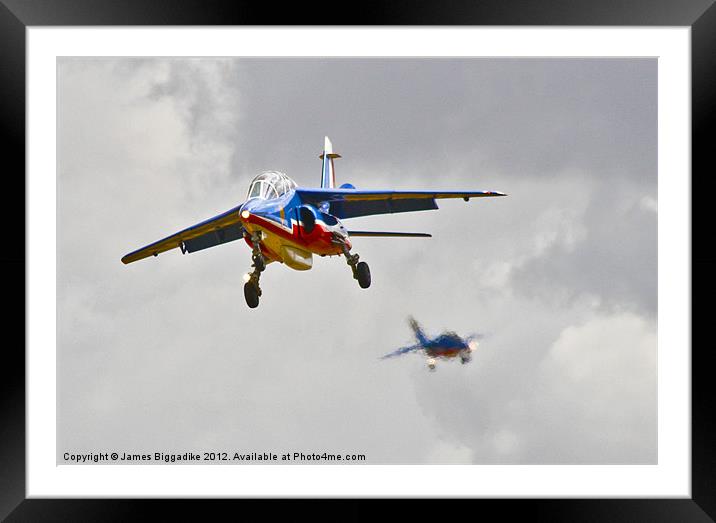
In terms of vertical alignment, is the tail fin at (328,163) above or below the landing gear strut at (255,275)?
above

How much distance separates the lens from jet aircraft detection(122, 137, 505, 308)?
25.7 feet

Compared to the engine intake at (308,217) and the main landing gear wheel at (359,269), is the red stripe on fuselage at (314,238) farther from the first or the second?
the main landing gear wheel at (359,269)

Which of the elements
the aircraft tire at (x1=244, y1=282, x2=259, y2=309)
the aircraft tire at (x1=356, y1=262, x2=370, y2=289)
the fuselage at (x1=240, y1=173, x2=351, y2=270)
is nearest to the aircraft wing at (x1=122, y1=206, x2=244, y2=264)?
the fuselage at (x1=240, y1=173, x2=351, y2=270)

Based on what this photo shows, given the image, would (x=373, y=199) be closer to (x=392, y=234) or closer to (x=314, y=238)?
(x=392, y=234)

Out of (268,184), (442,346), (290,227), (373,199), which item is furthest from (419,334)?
(268,184)

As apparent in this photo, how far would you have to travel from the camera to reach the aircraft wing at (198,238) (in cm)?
782

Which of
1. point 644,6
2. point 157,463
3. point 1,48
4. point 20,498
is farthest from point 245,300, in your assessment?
point 644,6

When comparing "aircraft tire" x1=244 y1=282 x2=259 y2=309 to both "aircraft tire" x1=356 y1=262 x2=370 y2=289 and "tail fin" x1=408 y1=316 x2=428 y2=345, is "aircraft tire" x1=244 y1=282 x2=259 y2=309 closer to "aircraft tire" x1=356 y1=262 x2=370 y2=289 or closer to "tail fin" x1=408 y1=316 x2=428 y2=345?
"aircraft tire" x1=356 y1=262 x2=370 y2=289

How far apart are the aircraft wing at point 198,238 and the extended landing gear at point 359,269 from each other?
4.27ft

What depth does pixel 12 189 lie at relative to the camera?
23.1 feet

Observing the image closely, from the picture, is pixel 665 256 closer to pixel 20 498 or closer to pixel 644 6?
pixel 644 6

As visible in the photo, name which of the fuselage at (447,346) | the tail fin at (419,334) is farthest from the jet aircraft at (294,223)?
the fuselage at (447,346)

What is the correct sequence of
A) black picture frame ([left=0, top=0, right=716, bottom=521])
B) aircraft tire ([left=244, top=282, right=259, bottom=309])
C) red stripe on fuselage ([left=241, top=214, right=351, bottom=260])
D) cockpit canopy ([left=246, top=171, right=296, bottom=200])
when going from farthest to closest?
red stripe on fuselage ([left=241, top=214, right=351, bottom=260]) < cockpit canopy ([left=246, top=171, right=296, bottom=200]) < aircraft tire ([left=244, top=282, right=259, bottom=309]) < black picture frame ([left=0, top=0, right=716, bottom=521])

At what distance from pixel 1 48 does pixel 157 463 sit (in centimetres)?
443
